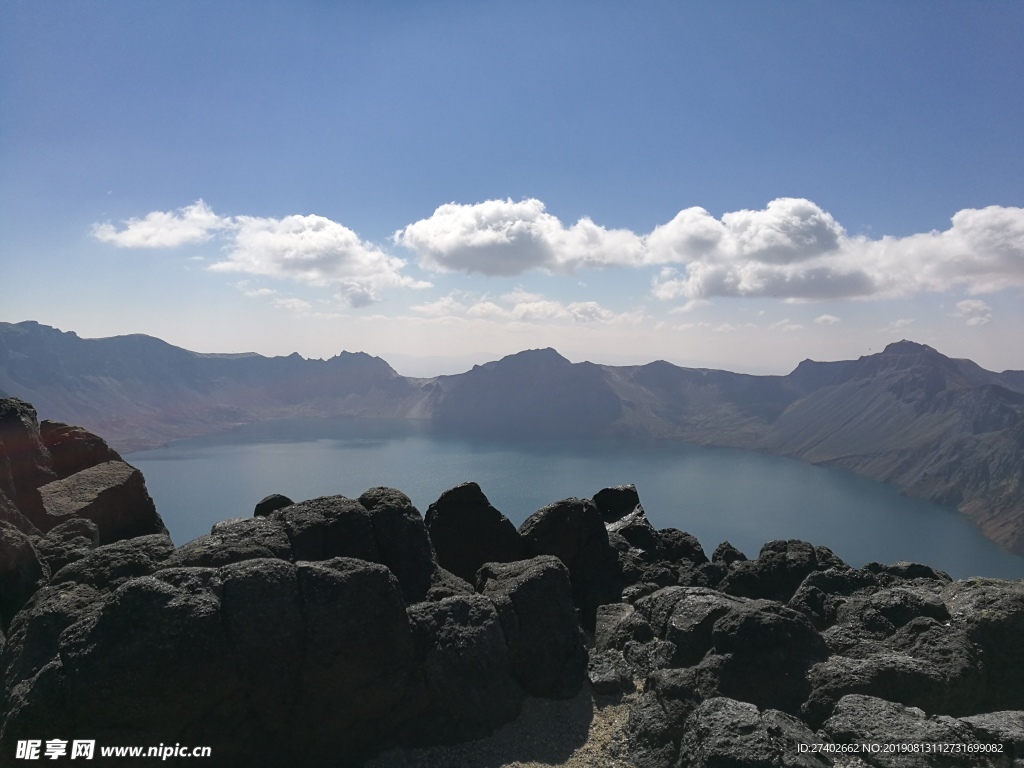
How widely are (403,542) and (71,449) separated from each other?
14.9 m

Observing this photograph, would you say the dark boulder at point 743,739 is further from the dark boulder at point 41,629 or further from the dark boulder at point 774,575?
the dark boulder at point 41,629

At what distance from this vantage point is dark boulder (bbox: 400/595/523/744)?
11750mm

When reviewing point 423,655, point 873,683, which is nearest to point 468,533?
point 423,655

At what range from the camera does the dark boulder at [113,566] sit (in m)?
12.2

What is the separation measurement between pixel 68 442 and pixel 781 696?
922 inches

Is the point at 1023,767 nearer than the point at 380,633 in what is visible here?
Yes

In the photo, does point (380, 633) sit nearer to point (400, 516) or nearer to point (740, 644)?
point (400, 516)

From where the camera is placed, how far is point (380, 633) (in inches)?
456

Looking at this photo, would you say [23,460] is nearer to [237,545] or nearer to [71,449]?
[71,449]

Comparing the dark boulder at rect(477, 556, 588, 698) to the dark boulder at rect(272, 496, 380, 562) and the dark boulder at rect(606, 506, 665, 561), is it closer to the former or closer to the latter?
the dark boulder at rect(272, 496, 380, 562)

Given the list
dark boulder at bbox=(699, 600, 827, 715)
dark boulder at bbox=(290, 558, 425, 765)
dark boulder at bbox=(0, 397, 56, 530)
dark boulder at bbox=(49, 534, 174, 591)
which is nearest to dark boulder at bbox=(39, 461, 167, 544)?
dark boulder at bbox=(0, 397, 56, 530)

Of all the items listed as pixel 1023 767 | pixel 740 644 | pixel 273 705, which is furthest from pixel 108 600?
pixel 1023 767

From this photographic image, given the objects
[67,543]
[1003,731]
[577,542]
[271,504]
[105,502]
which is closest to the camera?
[1003,731]

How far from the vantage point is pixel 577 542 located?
20938mm
